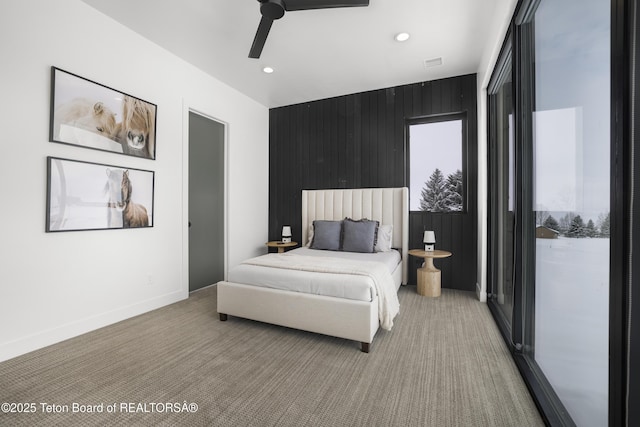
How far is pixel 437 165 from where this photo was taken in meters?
4.02

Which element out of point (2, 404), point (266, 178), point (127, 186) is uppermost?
point (266, 178)

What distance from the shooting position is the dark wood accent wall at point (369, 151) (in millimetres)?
3840

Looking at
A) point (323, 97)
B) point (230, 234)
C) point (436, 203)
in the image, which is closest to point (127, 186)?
point (230, 234)

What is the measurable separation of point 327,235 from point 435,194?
1639mm

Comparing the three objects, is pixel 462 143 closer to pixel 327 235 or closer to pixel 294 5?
pixel 327 235

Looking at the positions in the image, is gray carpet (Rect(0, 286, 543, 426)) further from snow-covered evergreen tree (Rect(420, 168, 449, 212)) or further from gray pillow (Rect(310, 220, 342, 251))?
snow-covered evergreen tree (Rect(420, 168, 449, 212))

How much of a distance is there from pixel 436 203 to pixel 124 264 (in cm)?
386

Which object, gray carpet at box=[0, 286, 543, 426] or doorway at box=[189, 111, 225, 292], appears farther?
doorway at box=[189, 111, 225, 292]

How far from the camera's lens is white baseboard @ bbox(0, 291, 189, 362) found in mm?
2088

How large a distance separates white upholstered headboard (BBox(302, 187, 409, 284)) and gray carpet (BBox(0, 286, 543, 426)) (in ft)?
5.14

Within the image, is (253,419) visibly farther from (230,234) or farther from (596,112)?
(230,234)

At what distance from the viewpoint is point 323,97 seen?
4.62 meters

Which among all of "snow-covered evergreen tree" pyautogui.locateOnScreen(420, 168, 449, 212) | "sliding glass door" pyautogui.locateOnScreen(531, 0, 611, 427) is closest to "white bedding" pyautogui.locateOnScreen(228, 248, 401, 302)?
"sliding glass door" pyautogui.locateOnScreen(531, 0, 611, 427)

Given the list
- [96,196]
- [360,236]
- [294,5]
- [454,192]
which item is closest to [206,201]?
[96,196]
